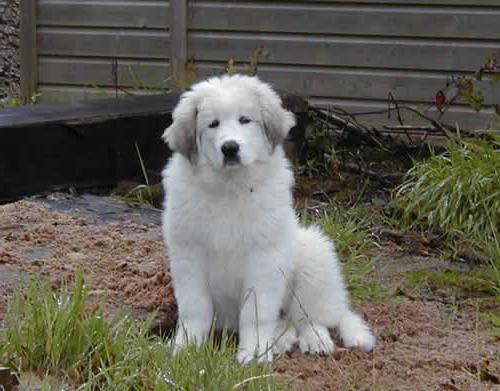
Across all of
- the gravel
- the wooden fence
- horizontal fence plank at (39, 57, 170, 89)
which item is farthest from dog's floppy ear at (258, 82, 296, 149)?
the gravel

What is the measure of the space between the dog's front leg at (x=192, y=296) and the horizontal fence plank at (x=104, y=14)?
225 inches

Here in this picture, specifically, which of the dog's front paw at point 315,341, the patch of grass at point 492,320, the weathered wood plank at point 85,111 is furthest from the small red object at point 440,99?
the dog's front paw at point 315,341

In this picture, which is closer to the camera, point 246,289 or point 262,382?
point 262,382

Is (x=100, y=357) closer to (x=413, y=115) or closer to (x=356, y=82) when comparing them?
(x=413, y=115)

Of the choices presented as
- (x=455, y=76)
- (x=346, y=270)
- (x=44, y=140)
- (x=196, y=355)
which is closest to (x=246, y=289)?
(x=196, y=355)

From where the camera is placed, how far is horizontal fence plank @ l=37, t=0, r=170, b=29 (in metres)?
9.64

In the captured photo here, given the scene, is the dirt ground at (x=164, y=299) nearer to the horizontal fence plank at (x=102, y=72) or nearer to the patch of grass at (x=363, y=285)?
the patch of grass at (x=363, y=285)

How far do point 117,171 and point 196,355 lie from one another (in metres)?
3.77

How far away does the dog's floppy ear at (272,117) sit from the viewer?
4.29 meters

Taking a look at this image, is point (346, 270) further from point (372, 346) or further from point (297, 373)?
point (297, 373)

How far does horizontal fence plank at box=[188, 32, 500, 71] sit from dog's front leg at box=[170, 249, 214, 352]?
5204mm

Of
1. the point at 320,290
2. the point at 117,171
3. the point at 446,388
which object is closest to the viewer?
the point at 446,388

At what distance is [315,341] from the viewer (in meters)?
4.37

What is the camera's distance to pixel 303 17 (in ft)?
30.2
